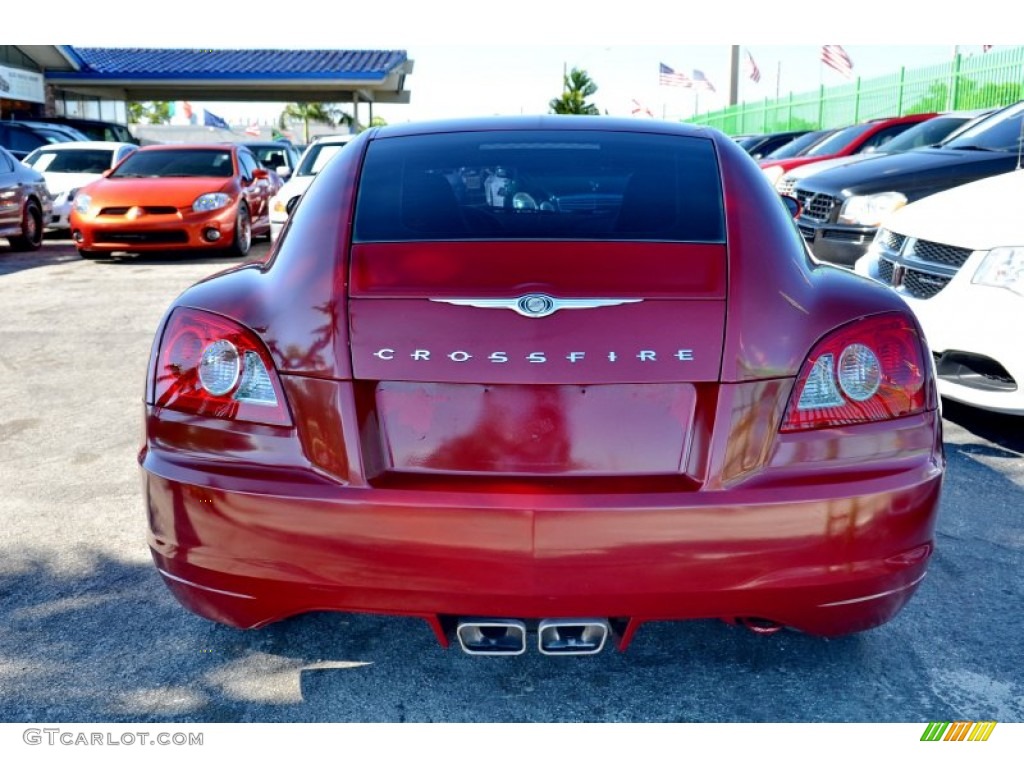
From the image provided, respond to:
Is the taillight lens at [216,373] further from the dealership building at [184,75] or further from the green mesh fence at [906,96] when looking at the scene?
Result: the dealership building at [184,75]

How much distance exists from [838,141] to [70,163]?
38.8ft

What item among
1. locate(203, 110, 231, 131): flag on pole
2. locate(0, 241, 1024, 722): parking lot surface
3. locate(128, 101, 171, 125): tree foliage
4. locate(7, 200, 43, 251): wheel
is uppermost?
locate(0, 241, 1024, 722): parking lot surface

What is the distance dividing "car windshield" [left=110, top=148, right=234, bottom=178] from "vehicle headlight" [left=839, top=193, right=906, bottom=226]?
320 inches

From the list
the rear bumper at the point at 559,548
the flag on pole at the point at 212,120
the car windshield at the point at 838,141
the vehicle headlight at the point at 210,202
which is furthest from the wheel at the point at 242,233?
the flag on pole at the point at 212,120

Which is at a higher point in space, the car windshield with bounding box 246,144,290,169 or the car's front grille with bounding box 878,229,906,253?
the car's front grille with bounding box 878,229,906,253

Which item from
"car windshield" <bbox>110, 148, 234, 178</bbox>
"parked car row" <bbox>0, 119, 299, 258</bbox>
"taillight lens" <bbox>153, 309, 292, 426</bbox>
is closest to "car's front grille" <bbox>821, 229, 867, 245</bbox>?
"parked car row" <bbox>0, 119, 299, 258</bbox>

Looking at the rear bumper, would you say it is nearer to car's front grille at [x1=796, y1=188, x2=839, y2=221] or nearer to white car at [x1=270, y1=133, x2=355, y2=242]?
car's front grille at [x1=796, y1=188, x2=839, y2=221]

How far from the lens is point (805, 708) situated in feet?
8.22

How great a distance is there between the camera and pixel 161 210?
489 inches

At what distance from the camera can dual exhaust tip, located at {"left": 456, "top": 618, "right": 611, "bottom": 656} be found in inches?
88.2

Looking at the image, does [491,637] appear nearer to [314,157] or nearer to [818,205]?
[818,205]

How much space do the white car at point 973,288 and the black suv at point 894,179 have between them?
3.21 meters
